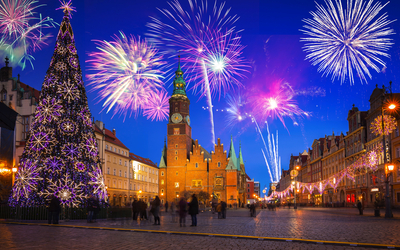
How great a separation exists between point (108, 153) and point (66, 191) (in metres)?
34.0

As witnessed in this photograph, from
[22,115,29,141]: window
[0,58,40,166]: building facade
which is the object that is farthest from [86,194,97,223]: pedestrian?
[22,115,29,141]: window

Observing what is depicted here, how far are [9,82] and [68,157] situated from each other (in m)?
23.9

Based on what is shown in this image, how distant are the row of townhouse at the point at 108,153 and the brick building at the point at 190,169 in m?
4.15

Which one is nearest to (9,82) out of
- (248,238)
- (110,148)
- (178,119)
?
(110,148)

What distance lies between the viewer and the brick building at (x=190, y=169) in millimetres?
83875

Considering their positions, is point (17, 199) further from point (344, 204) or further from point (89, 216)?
point (344, 204)

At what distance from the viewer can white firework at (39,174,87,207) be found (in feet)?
64.1

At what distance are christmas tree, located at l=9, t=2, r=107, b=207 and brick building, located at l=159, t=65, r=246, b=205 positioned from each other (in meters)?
63.3

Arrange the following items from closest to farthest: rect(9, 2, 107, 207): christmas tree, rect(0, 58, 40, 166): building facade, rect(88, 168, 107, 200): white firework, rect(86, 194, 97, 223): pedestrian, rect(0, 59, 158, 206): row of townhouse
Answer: rect(86, 194, 97, 223): pedestrian, rect(9, 2, 107, 207): christmas tree, rect(88, 168, 107, 200): white firework, rect(0, 58, 40, 166): building facade, rect(0, 59, 158, 206): row of townhouse

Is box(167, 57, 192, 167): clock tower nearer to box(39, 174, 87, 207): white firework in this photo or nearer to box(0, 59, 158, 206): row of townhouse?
box(0, 59, 158, 206): row of townhouse

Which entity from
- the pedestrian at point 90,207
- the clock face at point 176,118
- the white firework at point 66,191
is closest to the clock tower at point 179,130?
the clock face at point 176,118

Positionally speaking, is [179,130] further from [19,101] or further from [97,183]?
[97,183]

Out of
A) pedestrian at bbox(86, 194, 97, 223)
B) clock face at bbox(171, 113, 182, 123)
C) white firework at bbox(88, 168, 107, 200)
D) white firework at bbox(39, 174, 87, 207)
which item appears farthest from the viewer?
clock face at bbox(171, 113, 182, 123)

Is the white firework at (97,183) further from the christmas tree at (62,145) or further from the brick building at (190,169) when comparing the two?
the brick building at (190,169)
